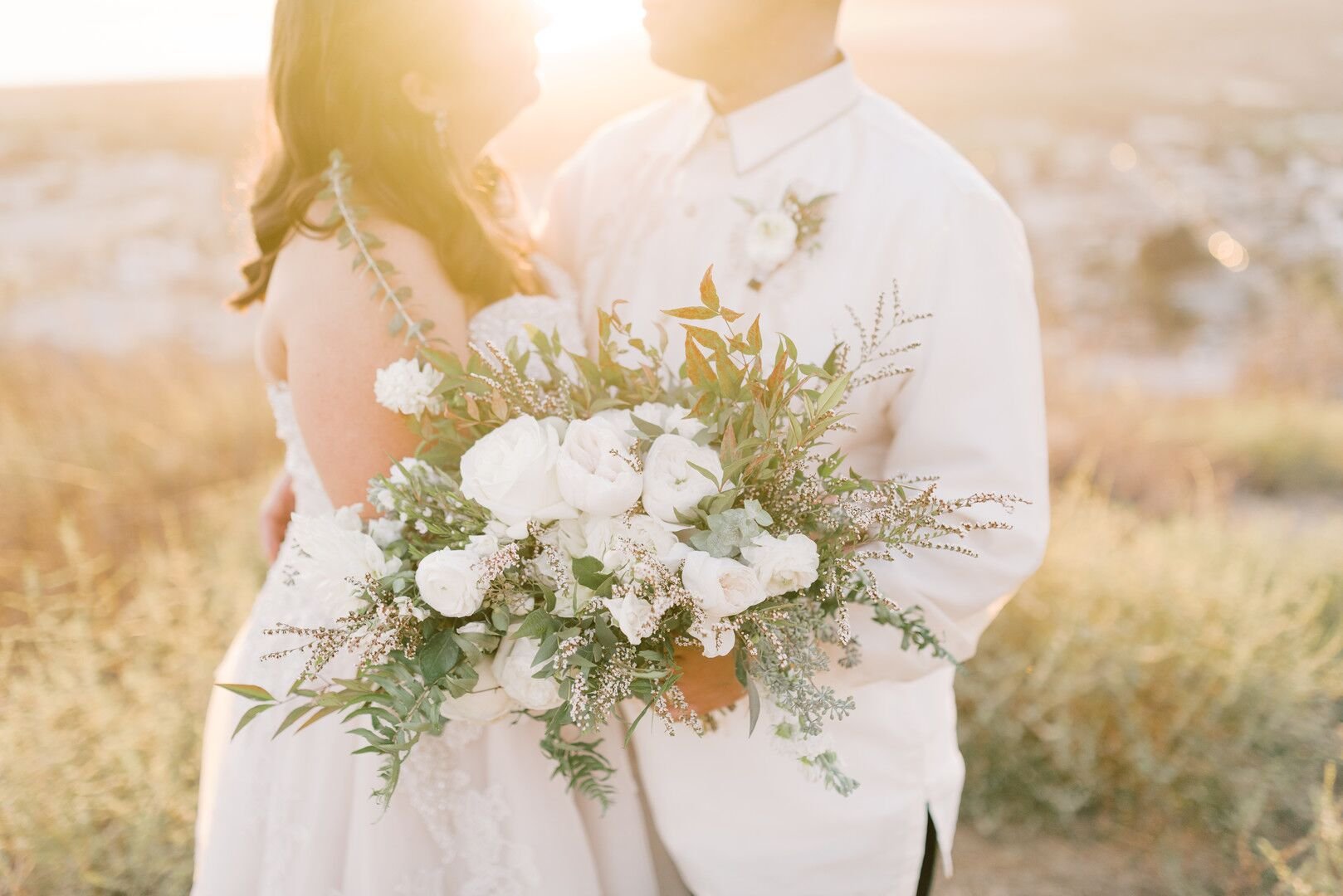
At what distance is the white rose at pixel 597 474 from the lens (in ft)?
4.33

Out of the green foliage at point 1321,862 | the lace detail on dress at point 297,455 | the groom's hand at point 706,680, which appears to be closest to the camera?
the groom's hand at point 706,680

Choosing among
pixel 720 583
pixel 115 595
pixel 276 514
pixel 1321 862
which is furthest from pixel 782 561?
pixel 115 595

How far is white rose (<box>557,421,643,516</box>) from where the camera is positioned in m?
1.32

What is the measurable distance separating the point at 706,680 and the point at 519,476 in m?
0.61

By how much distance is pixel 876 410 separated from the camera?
7.07ft

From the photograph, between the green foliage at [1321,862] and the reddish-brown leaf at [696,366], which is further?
the green foliage at [1321,862]

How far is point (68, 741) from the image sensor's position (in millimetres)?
3252

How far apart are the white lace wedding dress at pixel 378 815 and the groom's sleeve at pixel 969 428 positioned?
73cm

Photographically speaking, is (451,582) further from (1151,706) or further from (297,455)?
(1151,706)

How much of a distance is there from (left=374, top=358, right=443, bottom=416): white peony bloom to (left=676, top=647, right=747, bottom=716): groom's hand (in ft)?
2.04

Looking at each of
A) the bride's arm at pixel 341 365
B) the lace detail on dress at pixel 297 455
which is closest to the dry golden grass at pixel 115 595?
the lace detail on dress at pixel 297 455

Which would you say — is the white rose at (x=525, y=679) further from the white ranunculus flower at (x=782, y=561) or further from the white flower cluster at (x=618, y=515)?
the white ranunculus flower at (x=782, y=561)

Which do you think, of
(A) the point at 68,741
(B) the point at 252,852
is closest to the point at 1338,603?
(B) the point at 252,852

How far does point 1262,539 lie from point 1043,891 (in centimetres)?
243
